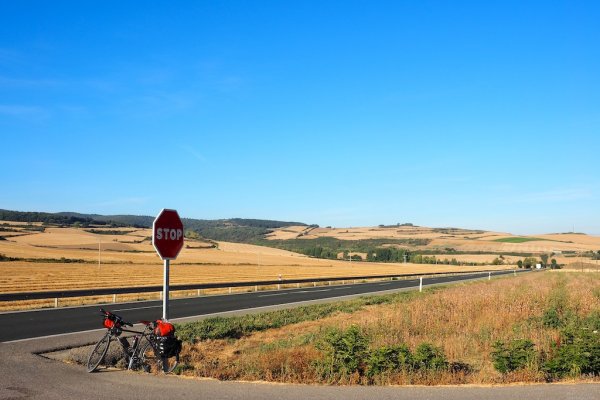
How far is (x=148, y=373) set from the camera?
984 cm

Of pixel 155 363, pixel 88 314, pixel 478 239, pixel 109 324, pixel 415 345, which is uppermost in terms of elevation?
pixel 109 324

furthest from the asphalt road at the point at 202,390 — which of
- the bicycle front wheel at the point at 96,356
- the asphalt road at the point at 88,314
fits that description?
the asphalt road at the point at 88,314

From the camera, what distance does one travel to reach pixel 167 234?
377 inches

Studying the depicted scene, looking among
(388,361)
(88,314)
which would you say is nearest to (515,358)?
(388,361)

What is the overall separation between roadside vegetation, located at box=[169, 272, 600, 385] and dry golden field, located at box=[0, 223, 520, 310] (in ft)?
81.3

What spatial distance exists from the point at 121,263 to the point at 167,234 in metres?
69.3

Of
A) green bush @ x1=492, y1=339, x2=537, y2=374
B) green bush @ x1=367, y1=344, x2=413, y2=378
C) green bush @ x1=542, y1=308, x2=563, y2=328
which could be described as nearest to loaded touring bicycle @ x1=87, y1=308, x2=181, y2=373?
green bush @ x1=367, y1=344, x2=413, y2=378

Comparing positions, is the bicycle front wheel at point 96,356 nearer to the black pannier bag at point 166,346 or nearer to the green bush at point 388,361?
the black pannier bag at point 166,346

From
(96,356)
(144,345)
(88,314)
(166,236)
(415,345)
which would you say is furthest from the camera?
(88,314)

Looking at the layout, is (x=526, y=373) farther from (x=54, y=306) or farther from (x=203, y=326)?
(x=54, y=306)

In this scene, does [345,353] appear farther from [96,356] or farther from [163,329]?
[96,356]

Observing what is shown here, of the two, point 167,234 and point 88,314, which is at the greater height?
point 167,234

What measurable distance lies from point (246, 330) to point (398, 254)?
126m

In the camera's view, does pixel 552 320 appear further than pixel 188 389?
Yes
